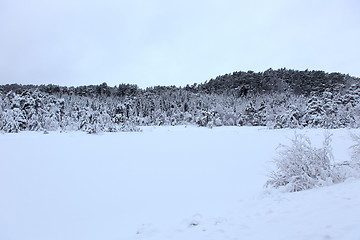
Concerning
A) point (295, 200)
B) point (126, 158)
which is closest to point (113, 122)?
point (126, 158)

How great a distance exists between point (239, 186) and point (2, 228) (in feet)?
15.5

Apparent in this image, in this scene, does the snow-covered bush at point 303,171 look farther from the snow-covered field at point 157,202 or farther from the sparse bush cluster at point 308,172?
the snow-covered field at point 157,202

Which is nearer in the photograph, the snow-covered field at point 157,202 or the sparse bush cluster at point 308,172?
the snow-covered field at point 157,202

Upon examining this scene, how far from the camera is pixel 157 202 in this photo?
4195 millimetres

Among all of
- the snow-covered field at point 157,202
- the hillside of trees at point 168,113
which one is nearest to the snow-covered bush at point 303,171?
the snow-covered field at point 157,202

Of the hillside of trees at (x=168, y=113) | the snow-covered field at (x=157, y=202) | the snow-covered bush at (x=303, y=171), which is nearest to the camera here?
the snow-covered field at (x=157, y=202)

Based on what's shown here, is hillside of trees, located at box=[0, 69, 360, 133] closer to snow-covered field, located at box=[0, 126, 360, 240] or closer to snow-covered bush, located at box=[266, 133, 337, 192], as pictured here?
snow-covered field, located at box=[0, 126, 360, 240]

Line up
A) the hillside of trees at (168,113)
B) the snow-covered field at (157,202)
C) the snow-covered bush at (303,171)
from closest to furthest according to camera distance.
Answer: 1. the snow-covered field at (157,202)
2. the snow-covered bush at (303,171)
3. the hillside of trees at (168,113)

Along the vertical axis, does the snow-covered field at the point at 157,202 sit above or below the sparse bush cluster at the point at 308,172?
below

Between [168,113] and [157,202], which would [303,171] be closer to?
[157,202]

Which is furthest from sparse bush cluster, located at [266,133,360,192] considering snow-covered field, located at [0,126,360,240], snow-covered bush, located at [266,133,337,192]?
snow-covered field, located at [0,126,360,240]

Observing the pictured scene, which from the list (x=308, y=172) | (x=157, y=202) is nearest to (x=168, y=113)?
(x=308, y=172)

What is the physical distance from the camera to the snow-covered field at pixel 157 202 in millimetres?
2740

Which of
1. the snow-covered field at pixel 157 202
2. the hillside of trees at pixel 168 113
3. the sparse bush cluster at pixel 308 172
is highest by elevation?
the hillside of trees at pixel 168 113
